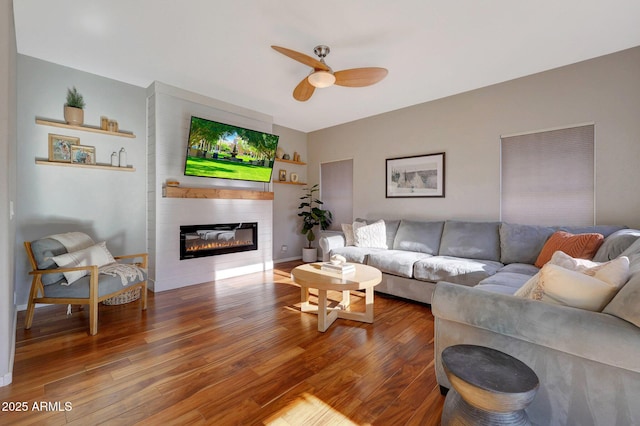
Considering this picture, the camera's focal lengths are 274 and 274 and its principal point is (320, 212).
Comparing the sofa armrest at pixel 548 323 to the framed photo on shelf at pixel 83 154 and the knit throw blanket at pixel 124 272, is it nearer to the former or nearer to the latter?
the knit throw blanket at pixel 124 272

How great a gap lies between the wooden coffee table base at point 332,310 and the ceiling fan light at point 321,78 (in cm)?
200

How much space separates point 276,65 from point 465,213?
123 inches

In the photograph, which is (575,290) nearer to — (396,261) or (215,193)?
(396,261)

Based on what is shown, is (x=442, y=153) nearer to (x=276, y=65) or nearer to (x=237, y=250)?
(x=276, y=65)

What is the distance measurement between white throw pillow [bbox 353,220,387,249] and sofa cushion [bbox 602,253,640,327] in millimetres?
2874

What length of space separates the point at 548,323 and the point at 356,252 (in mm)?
2565

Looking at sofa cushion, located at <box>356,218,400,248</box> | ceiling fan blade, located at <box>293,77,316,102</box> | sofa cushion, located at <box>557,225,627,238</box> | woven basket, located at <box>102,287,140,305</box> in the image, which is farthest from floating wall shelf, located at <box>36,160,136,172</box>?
sofa cushion, located at <box>557,225,627,238</box>

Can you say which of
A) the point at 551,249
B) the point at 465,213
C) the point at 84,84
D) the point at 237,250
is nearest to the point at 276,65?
the point at 84,84

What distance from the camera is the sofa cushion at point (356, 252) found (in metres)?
3.67

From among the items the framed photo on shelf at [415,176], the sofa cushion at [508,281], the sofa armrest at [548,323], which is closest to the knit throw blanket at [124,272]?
the sofa armrest at [548,323]

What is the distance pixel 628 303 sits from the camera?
3.63ft

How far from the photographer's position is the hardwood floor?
1518mm

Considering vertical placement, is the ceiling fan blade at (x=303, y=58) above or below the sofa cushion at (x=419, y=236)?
above

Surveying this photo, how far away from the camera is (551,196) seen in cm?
322
